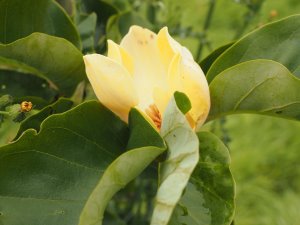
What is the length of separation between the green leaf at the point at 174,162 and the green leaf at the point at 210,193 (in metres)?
0.03

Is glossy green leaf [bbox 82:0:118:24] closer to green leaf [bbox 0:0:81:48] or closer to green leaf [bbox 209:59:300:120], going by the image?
green leaf [bbox 0:0:81:48]

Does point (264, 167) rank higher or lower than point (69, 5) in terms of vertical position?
lower

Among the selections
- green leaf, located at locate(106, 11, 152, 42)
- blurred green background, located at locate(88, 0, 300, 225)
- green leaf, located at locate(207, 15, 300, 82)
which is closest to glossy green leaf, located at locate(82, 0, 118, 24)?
green leaf, located at locate(106, 11, 152, 42)

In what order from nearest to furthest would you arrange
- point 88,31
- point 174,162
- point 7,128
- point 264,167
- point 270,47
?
point 174,162
point 270,47
point 88,31
point 7,128
point 264,167

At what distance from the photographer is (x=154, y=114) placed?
52cm

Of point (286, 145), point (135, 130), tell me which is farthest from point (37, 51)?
point (286, 145)

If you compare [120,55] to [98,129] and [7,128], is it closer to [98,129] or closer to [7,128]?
[98,129]

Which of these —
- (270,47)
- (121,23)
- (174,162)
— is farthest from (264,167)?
(174,162)

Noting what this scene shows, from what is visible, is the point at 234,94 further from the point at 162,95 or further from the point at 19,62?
the point at 19,62

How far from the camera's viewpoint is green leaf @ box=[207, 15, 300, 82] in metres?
0.53

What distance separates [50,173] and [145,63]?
14cm

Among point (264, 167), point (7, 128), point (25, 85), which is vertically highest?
point (25, 85)

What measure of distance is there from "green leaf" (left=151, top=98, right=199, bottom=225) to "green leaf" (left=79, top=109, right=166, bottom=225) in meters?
0.01

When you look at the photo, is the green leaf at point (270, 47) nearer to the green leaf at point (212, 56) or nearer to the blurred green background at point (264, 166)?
the green leaf at point (212, 56)
